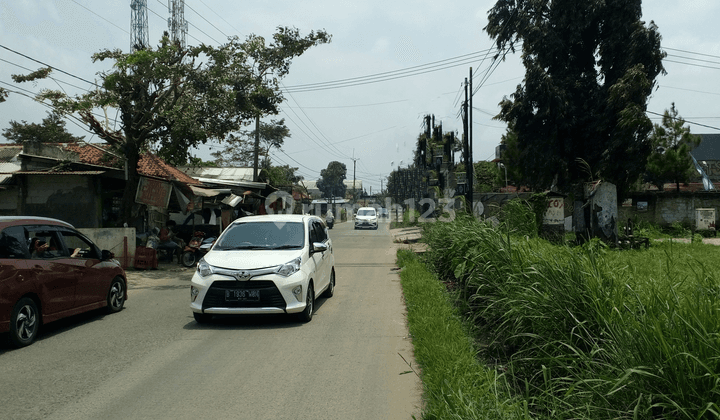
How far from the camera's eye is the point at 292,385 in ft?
18.3

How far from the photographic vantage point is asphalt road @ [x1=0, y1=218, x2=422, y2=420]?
4.94 m

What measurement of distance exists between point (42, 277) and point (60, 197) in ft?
40.0

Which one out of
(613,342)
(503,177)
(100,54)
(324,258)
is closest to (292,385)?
(613,342)

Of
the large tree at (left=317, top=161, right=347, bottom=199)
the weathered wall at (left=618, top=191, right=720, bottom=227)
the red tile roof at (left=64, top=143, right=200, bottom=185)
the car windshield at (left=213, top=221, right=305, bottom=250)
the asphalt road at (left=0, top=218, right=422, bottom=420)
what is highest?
the large tree at (left=317, top=161, right=347, bottom=199)

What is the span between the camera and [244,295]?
8.32 meters

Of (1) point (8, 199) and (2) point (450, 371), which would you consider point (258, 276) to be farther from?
(1) point (8, 199)

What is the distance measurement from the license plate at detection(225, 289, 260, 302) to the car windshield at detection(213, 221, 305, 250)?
4.03ft

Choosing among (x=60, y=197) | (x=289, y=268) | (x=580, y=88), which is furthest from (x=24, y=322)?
(x=580, y=88)

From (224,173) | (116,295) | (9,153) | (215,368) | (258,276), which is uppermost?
(224,173)

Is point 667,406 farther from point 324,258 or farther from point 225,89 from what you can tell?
point 225,89

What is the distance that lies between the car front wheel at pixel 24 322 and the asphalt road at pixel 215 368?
147mm

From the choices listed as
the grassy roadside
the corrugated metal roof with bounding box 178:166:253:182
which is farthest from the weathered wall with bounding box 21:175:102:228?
the corrugated metal roof with bounding box 178:166:253:182

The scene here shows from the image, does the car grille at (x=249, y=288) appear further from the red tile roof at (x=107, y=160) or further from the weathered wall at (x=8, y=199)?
the weathered wall at (x=8, y=199)

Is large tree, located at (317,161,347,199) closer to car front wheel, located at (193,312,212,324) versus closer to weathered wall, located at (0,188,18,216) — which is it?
weathered wall, located at (0,188,18,216)
